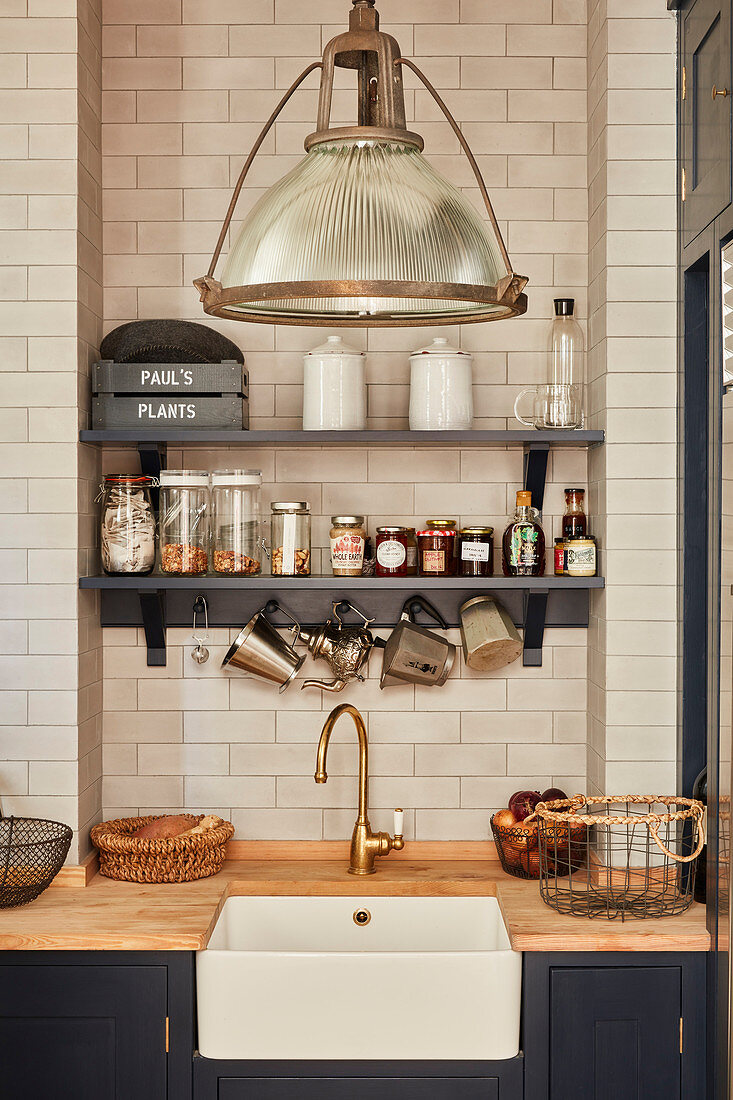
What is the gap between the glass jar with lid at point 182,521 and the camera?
8.54 feet

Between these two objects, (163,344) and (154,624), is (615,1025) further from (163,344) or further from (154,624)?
(163,344)

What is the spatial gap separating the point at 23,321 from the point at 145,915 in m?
1.44

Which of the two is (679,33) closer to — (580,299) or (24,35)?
(580,299)

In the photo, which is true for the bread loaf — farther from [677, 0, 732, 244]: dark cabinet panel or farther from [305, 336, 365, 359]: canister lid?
[677, 0, 732, 244]: dark cabinet panel

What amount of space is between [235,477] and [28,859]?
102 centimetres

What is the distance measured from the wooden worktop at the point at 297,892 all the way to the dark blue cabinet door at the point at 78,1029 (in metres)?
0.07

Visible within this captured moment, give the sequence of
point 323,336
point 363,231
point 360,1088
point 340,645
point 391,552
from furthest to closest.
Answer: point 323,336
point 340,645
point 391,552
point 360,1088
point 363,231

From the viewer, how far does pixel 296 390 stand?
2840 mm

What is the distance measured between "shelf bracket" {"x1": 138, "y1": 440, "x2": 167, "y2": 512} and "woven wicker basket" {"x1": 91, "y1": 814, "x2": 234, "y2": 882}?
0.86 m

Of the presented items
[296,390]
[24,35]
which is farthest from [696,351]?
[24,35]

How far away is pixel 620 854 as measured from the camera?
2.57m

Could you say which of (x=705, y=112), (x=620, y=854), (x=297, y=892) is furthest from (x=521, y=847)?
(x=705, y=112)

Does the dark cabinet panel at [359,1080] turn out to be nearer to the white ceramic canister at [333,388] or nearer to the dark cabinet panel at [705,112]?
the white ceramic canister at [333,388]

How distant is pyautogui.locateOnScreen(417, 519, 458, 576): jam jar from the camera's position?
2660 mm
